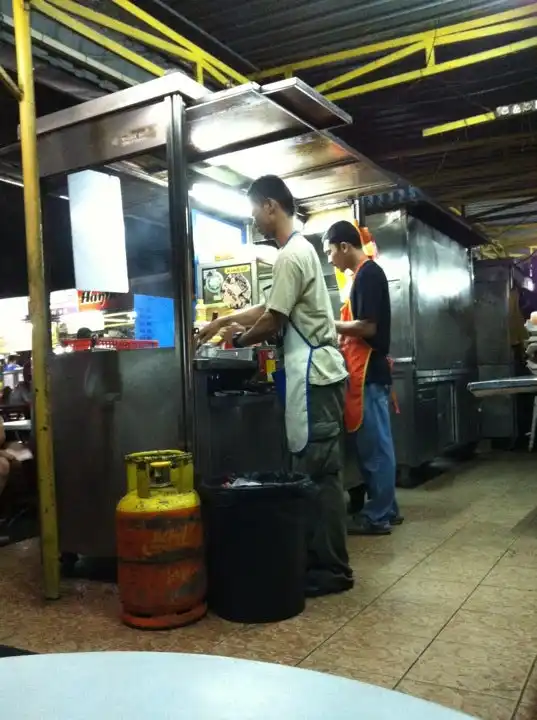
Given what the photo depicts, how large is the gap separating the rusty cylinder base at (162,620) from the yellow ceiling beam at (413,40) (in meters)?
3.85

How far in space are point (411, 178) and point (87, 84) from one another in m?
4.08

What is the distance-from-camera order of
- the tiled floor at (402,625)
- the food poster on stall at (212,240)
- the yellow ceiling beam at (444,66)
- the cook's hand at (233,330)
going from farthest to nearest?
the food poster on stall at (212,240) < the yellow ceiling beam at (444,66) < the cook's hand at (233,330) < the tiled floor at (402,625)

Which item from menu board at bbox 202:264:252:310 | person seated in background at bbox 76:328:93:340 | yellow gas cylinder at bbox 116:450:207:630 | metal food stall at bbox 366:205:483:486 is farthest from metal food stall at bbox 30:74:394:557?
metal food stall at bbox 366:205:483:486

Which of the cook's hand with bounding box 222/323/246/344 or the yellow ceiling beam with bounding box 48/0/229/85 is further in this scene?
the yellow ceiling beam with bounding box 48/0/229/85

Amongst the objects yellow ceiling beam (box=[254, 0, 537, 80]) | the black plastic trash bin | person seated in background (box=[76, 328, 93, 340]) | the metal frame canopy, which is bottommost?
the black plastic trash bin

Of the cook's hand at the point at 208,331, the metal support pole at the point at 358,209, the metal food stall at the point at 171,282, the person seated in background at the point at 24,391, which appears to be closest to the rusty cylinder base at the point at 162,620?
the metal food stall at the point at 171,282

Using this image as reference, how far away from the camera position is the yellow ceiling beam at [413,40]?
418 cm

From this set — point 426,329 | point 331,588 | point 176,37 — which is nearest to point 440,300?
point 426,329

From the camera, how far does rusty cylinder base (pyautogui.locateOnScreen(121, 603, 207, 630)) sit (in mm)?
2623

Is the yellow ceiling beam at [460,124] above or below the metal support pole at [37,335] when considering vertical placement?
above

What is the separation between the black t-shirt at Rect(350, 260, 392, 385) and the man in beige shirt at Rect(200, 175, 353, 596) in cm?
101

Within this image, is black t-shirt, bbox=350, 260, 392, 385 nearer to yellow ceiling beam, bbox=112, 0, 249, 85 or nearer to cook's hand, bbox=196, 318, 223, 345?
cook's hand, bbox=196, 318, 223, 345

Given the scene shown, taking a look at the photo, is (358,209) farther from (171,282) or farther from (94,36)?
(94,36)

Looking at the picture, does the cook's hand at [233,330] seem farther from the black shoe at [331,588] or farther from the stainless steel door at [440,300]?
the stainless steel door at [440,300]
